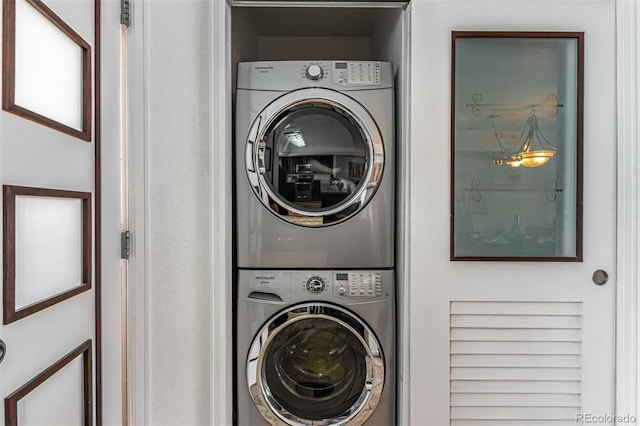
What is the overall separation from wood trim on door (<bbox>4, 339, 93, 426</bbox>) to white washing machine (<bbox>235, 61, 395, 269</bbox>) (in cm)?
60

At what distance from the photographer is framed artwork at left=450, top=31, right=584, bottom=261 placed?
1.48 m

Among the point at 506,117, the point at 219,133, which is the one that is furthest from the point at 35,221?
the point at 506,117

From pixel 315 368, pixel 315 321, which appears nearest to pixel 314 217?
pixel 315 321

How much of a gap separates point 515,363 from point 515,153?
2.41 ft

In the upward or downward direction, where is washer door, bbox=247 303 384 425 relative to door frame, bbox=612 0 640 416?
downward

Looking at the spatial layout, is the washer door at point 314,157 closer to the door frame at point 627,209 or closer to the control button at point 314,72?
the control button at point 314,72

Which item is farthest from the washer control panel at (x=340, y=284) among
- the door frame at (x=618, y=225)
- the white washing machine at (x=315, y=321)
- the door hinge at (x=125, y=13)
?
the door hinge at (x=125, y=13)

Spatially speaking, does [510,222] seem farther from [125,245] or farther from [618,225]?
[125,245]

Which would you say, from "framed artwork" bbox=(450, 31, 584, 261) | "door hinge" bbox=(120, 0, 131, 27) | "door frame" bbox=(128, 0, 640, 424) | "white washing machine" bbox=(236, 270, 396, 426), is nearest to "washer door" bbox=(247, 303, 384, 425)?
"white washing machine" bbox=(236, 270, 396, 426)

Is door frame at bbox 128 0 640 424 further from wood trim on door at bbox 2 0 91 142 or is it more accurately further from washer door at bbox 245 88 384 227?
wood trim on door at bbox 2 0 91 142

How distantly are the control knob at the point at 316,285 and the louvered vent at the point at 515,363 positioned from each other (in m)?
0.48

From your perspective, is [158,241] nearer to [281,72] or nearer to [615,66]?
[281,72]

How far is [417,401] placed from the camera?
1497mm

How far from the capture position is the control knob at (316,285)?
1607 millimetres
